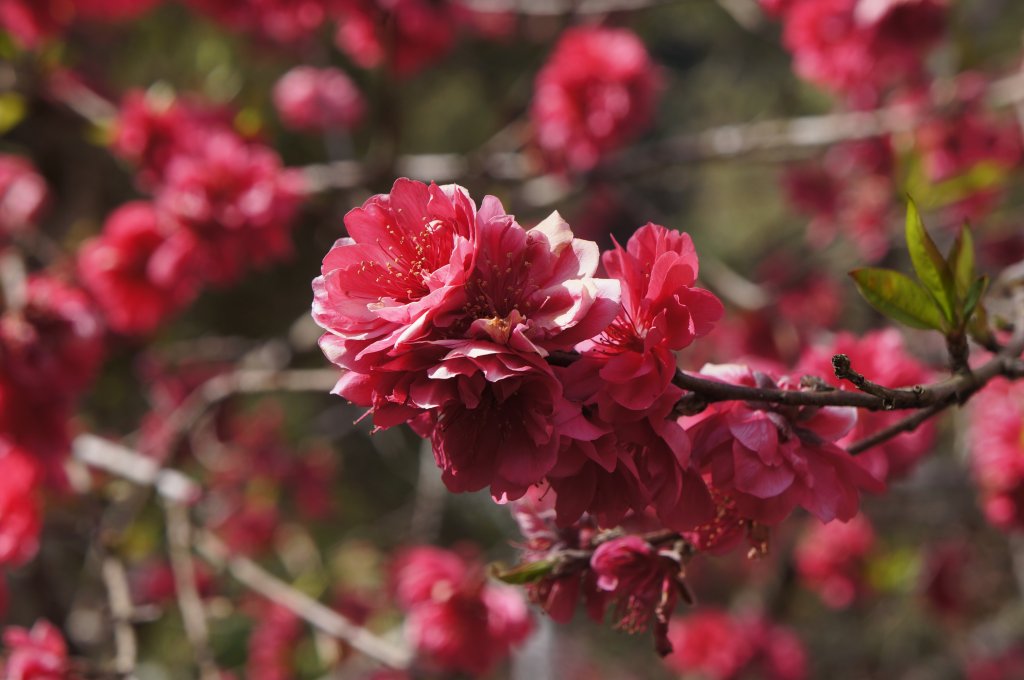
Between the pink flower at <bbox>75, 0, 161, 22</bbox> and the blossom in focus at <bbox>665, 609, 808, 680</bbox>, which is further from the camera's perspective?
the pink flower at <bbox>75, 0, 161, 22</bbox>

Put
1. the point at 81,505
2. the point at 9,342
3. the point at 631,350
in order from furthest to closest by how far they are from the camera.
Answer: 1. the point at 81,505
2. the point at 9,342
3. the point at 631,350

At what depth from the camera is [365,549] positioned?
2.31 metres

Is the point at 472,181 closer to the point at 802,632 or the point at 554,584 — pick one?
the point at 554,584

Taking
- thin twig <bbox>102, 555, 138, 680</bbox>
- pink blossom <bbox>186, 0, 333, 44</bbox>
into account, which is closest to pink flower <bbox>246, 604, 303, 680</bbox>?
thin twig <bbox>102, 555, 138, 680</bbox>

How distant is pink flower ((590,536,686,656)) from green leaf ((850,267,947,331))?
264mm

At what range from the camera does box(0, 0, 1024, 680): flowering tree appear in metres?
0.55

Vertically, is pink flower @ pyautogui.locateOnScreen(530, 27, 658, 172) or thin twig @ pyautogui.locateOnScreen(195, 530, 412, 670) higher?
pink flower @ pyautogui.locateOnScreen(530, 27, 658, 172)

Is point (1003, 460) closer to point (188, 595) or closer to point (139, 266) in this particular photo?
point (188, 595)

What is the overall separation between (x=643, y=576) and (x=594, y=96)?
4.47 ft

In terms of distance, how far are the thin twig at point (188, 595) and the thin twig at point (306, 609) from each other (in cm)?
5

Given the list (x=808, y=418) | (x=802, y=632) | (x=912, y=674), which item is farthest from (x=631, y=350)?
(x=802, y=632)

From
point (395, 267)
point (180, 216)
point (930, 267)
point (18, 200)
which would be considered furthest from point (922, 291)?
point (18, 200)

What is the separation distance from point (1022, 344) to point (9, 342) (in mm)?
1324

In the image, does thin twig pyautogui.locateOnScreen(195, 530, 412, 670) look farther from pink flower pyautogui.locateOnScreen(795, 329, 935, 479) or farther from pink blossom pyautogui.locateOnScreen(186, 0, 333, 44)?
pink blossom pyautogui.locateOnScreen(186, 0, 333, 44)
